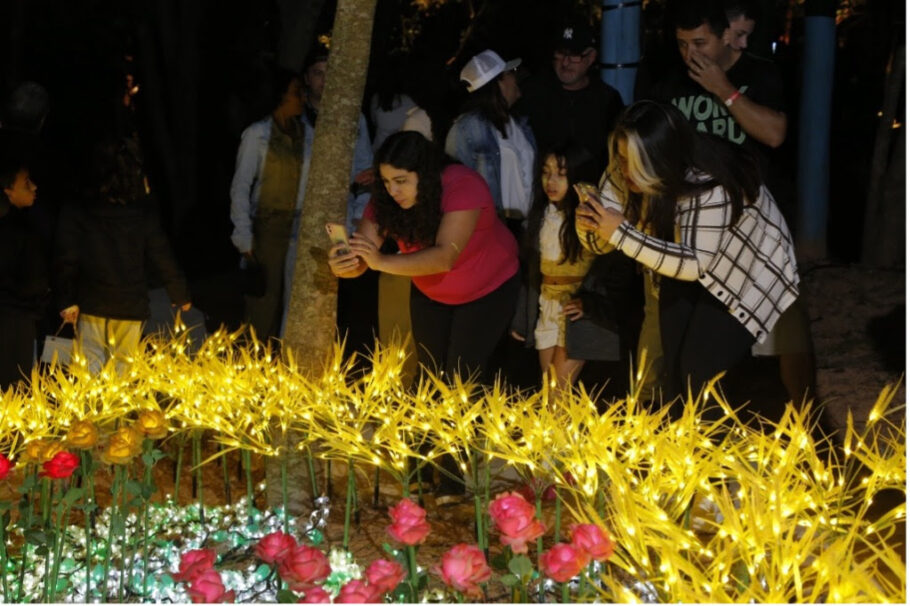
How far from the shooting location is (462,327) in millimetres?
5508

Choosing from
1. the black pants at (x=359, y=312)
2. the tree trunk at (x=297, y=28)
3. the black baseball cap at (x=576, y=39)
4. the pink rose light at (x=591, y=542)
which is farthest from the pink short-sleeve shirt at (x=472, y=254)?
the tree trunk at (x=297, y=28)

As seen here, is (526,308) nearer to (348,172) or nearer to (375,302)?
(348,172)

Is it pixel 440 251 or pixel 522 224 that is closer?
pixel 440 251

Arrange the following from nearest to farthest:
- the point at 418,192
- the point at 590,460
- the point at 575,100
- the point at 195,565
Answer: the point at 195,565, the point at 590,460, the point at 418,192, the point at 575,100

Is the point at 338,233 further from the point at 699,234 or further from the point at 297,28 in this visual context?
the point at 297,28

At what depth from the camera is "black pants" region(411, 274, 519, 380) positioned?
551 centimetres

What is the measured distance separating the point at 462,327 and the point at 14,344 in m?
2.23

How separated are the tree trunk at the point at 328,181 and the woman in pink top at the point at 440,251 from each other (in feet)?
0.47

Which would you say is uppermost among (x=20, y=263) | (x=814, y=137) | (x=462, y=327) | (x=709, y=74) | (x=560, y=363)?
(x=709, y=74)

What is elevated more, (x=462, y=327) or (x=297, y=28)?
(x=297, y=28)

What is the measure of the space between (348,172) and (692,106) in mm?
1442

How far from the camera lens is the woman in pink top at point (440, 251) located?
5.18 metres

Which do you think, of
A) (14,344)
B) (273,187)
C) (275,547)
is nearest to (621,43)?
(273,187)

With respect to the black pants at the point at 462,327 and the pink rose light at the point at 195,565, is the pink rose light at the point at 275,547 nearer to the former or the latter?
the pink rose light at the point at 195,565
